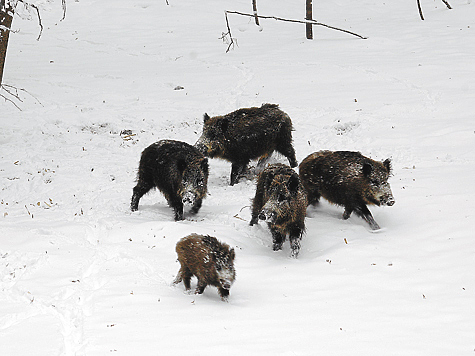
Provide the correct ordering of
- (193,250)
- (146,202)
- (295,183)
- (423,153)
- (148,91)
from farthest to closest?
(148,91) < (423,153) < (146,202) < (295,183) < (193,250)

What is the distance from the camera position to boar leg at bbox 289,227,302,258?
7.41m

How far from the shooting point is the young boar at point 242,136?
34.8 feet

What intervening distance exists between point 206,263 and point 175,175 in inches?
127

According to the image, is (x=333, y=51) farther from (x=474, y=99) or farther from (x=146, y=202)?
(x=146, y=202)

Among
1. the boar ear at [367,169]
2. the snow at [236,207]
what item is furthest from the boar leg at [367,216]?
the boar ear at [367,169]

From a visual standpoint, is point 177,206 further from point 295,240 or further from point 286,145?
point 286,145

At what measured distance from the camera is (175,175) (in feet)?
29.0

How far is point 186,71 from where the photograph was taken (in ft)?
65.8

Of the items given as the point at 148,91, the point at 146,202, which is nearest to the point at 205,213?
the point at 146,202

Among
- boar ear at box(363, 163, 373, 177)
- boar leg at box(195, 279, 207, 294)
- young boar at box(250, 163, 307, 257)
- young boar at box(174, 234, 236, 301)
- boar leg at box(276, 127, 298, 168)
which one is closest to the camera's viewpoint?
young boar at box(174, 234, 236, 301)

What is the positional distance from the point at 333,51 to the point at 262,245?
51.4 feet

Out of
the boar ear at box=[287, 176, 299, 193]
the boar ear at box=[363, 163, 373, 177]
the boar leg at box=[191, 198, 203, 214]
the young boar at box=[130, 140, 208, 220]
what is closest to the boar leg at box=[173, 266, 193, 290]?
the boar ear at box=[287, 176, 299, 193]

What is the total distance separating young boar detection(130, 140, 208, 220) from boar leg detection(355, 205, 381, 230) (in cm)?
300

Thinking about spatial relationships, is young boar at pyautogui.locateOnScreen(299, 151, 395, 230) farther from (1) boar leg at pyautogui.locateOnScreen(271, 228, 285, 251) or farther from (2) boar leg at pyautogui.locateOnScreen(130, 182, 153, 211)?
(2) boar leg at pyautogui.locateOnScreen(130, 182, 153, 211)
